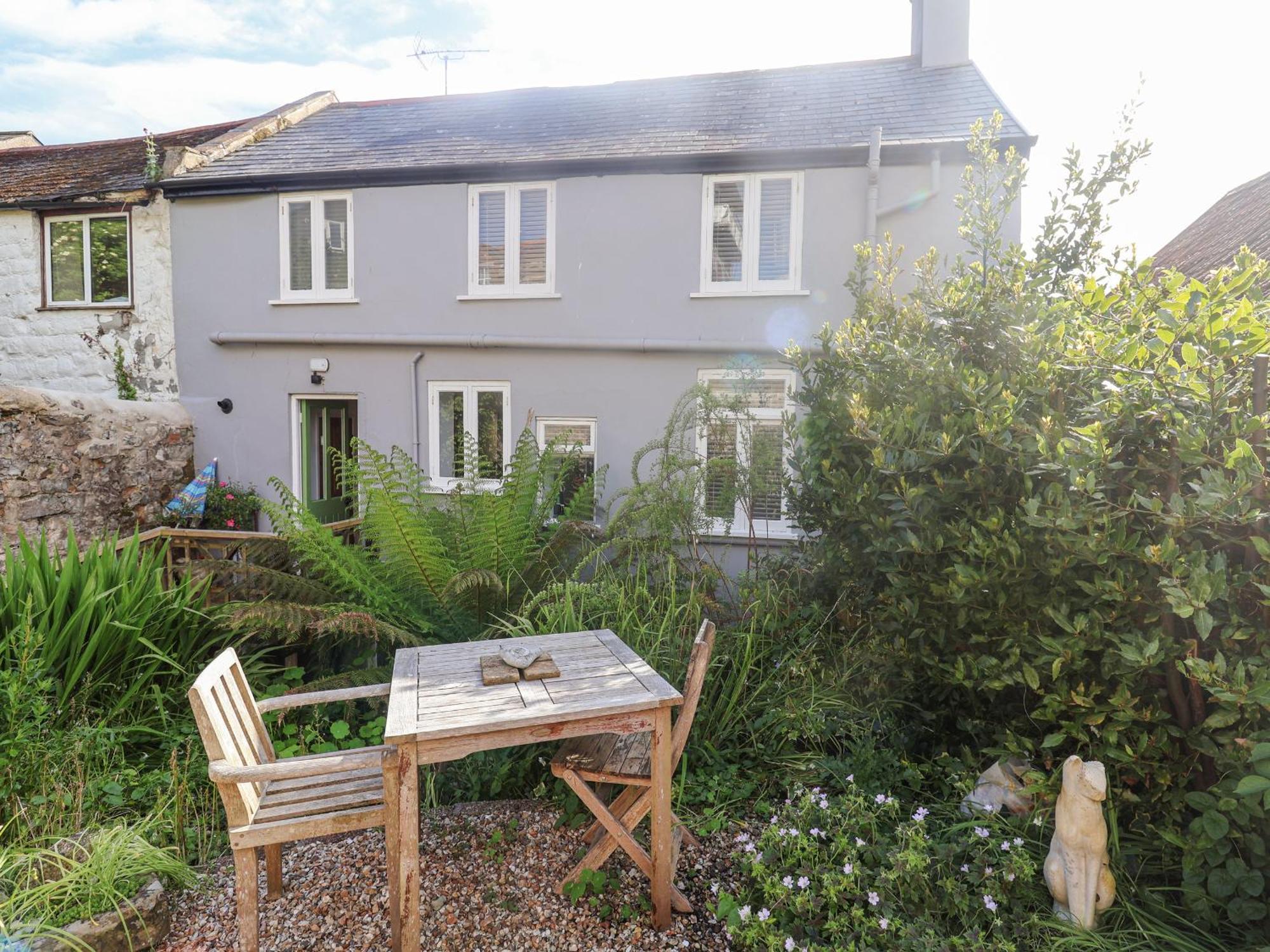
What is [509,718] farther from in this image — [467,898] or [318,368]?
[318,368]

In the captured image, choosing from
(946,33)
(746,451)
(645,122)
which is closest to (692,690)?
(746,451)

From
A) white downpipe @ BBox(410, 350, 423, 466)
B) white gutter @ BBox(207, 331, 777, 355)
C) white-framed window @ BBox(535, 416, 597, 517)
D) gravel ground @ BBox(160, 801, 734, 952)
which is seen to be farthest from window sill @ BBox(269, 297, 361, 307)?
gravel ground @ BBox(160, 801, 734, 952)

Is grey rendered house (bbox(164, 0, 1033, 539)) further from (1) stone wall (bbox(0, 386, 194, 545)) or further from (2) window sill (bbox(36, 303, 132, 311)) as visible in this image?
(2) window sill (bbox(36, 303, 132, 311))

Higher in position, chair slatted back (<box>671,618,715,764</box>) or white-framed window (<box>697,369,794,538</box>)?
white-framed window (<box>697,369,794,538</box>)

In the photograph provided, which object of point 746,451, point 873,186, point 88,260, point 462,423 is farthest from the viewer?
point 88,260

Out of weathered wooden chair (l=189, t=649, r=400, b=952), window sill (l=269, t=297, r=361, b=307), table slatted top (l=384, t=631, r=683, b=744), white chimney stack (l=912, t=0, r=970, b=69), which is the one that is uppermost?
white chimney stack (l=912, t=0, r=970, b=69)

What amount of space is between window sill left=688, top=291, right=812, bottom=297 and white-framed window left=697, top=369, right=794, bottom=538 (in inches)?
31.5

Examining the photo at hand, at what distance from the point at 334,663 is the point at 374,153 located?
6415 millimetres

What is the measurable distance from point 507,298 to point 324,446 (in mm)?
3240

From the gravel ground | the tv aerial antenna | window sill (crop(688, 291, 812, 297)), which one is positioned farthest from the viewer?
the tv aerial antenna

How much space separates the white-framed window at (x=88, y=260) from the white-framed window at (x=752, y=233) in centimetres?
730

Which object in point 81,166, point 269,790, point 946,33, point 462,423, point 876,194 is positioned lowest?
point 269,790

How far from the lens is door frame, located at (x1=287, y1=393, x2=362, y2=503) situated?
8656mm

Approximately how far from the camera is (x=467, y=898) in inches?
112
